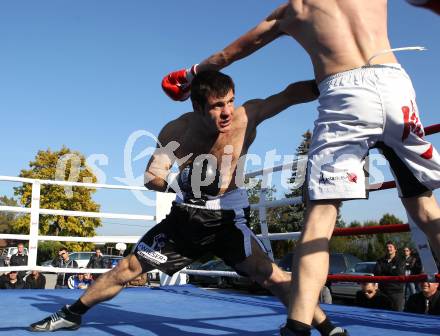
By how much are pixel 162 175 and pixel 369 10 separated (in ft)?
3.63

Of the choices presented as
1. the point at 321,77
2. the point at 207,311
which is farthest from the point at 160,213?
the point at 321,77

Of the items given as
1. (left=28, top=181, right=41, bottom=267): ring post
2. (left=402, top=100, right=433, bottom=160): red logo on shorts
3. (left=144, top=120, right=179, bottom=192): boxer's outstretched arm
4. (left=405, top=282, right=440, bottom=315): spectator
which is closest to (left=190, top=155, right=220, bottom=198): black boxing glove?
(left=144, top=120, right=179, bottom=192): boxer's outstretched arm

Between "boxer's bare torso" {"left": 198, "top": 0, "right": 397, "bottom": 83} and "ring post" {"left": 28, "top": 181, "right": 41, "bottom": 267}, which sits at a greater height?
"boxer's bare torso" {"left": 198, "top": 0, "right": 397, "bottom": 83}

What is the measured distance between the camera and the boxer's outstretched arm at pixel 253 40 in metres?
1.88

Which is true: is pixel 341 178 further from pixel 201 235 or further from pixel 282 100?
pixel 201 235

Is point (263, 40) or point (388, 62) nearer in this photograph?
point (388, 62)

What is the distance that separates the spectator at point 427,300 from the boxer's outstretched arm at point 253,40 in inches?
121

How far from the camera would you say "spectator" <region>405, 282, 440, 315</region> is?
406 centimetres

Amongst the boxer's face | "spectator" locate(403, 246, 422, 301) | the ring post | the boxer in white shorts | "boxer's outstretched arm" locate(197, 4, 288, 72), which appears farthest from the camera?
"spectator" locate(403, 246, 422, 301)

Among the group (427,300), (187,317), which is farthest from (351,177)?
(427,300)

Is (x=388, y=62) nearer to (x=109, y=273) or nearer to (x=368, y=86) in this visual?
(x=368, y=86)

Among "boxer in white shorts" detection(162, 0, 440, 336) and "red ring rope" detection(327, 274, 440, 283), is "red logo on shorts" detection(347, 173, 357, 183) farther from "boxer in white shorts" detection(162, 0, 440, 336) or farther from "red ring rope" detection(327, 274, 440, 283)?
"red ring rope" detection(327, 274, 440, 283)

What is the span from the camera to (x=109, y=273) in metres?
2.44

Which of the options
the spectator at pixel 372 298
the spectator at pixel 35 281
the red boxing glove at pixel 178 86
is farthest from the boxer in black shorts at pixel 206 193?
the spectator at pixel 35 281
